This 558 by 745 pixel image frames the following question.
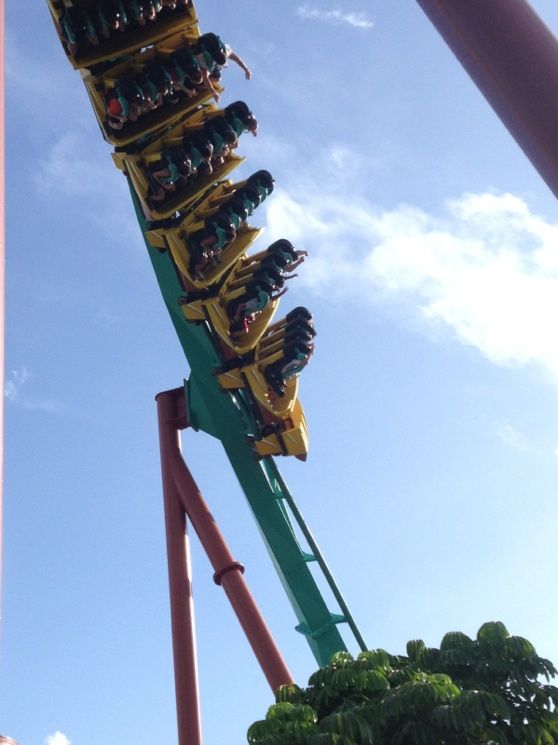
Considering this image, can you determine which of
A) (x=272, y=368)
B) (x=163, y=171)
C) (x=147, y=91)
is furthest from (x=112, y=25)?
(x=272, y=368)

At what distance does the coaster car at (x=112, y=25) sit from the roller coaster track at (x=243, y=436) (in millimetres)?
108

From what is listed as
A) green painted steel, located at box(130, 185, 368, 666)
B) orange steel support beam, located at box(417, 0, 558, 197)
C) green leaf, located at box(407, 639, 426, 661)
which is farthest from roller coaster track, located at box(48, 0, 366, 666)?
orange steel support beam, located at box(417, 0, 558, 197)

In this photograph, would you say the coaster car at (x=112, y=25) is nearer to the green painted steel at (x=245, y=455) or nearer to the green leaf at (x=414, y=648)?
the green painted steel at (x=245, y=455)

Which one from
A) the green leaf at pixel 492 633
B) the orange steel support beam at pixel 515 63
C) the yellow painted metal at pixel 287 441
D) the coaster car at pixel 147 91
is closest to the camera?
the orange steel support beam at pixel 515 63

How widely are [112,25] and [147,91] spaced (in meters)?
0.59

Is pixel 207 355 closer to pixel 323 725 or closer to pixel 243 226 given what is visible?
pixel 243 226

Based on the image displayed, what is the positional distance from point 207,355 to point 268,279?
3.22ft

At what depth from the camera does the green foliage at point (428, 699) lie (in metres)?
4.53

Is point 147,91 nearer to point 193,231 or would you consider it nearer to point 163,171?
point 163,171

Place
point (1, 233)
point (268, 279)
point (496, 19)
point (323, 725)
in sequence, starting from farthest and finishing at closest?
point (268, 279) < point (323, 725) < point (496, 19) < point (1, 233)

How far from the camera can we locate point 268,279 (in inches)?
363

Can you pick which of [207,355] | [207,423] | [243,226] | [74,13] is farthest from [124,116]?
[207,423]

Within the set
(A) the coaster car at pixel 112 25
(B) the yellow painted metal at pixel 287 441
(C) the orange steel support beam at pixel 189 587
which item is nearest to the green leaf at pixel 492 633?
(C) the orange steel support beam at pixel 189 587

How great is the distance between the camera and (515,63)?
97.7 inches
